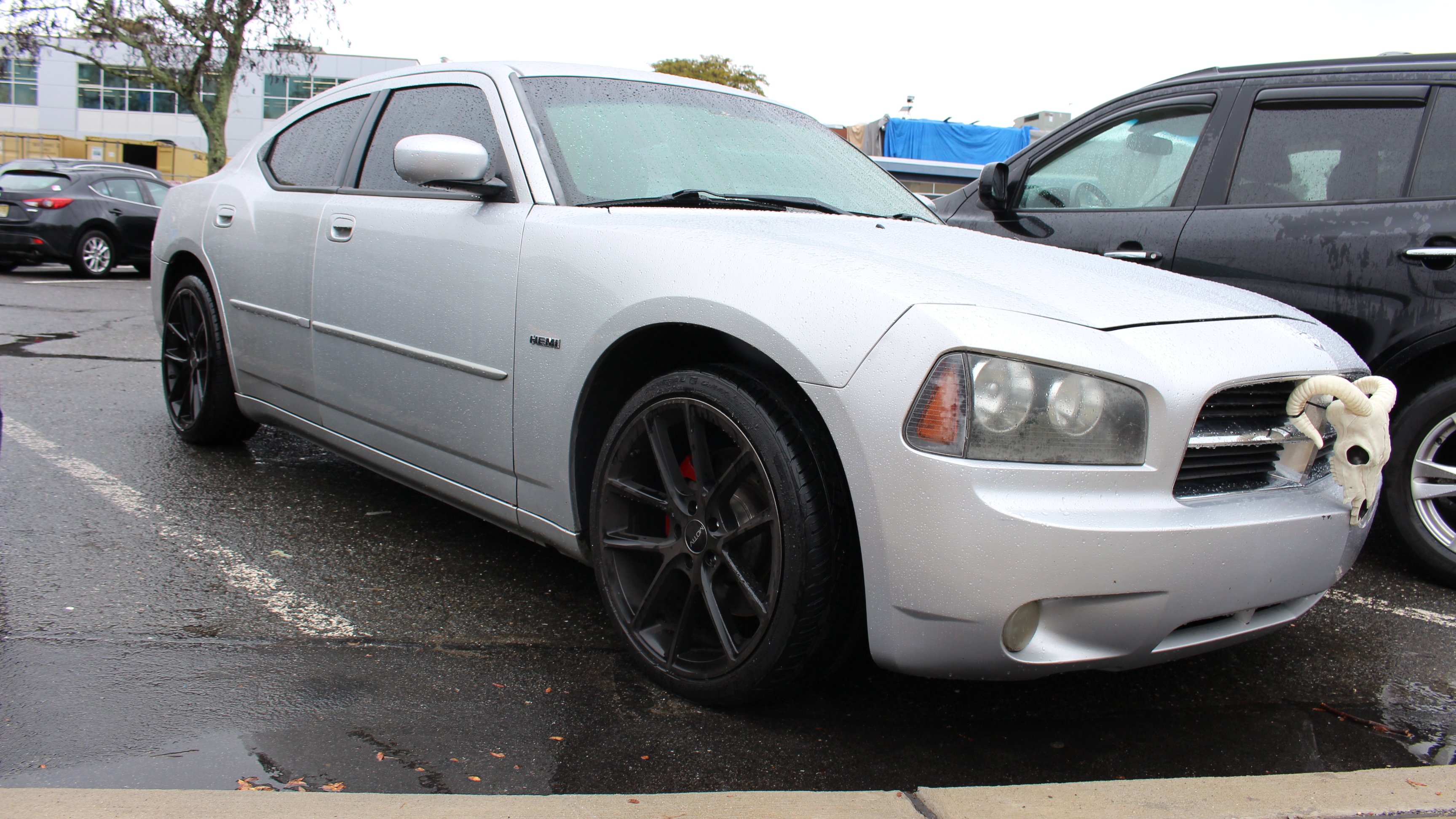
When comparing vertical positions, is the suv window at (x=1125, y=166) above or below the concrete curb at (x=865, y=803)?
above

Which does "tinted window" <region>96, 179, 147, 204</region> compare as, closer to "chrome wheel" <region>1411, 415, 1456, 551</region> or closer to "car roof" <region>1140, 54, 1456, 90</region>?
"car roof" <region>1140, 54, 1456, 90</region>

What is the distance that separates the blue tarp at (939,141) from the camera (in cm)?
2259

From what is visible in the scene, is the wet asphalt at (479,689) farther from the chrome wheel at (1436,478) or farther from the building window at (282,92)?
the building window at (282,92)

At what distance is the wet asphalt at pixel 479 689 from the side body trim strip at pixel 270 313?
690mm

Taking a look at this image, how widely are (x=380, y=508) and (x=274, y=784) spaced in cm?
205

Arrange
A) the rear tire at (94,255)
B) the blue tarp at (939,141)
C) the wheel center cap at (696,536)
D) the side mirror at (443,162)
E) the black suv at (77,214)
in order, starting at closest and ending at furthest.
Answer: the wheel center cap at (696,536)
the side mirror at (443,162)
the black suv at (77,214)
the rear tire at (94,255)
the blue tarp at (939,141)

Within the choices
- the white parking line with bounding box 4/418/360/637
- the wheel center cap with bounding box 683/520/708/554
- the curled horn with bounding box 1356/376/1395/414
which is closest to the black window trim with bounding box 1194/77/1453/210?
the curled horn with bounding box 1356/376/1395/414

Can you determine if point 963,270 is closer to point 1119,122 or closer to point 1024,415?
point 1024,415

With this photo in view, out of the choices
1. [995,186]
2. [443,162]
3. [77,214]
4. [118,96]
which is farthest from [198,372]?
[118,96]

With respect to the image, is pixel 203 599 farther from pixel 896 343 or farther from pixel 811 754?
pixel 896 343

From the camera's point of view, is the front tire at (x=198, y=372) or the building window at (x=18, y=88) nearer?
the front tire at (x=198, y=372)

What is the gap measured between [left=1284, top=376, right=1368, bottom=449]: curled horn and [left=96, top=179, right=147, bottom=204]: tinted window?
15173 mm

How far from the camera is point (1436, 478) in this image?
3.58 metres

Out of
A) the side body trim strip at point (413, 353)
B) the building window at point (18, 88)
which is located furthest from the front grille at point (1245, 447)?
the building window at point (18, 88)
